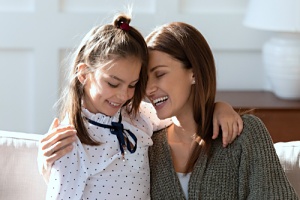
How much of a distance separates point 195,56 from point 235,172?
0.35 metres

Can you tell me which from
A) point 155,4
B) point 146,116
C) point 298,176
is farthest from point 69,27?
point 298,176

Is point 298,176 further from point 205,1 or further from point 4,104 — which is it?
point 4,104

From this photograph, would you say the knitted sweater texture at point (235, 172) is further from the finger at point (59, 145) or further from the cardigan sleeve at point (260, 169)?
the finger at point (59, 145)

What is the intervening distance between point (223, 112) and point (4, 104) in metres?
1.75

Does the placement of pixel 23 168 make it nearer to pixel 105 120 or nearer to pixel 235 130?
pixel 105 120

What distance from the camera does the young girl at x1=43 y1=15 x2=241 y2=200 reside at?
81.5 inches

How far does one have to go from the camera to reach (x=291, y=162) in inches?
90.5

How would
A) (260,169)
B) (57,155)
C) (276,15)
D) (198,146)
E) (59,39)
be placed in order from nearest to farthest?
(57,155)
(260,169)
(198,146)
(276,15)
(59,39)

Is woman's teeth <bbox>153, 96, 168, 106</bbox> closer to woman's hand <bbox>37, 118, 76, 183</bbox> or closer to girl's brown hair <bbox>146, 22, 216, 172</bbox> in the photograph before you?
girl's brown hair <bbox>146, 22, 216, 172</bbox>

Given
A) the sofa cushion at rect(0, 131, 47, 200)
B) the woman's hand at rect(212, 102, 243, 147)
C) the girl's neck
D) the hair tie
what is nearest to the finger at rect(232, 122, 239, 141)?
the woman's hand at rect(212, 102, 243, 147)

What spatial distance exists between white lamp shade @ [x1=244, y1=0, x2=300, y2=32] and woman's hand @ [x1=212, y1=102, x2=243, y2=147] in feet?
4.11

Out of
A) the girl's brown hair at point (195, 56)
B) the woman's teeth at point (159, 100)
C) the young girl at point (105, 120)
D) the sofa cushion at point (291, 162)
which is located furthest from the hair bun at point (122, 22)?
the sofa cushion at point (291, 162)

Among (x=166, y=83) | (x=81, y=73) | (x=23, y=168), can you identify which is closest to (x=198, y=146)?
(x=166, y=83)

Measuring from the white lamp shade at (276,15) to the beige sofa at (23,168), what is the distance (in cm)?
117
